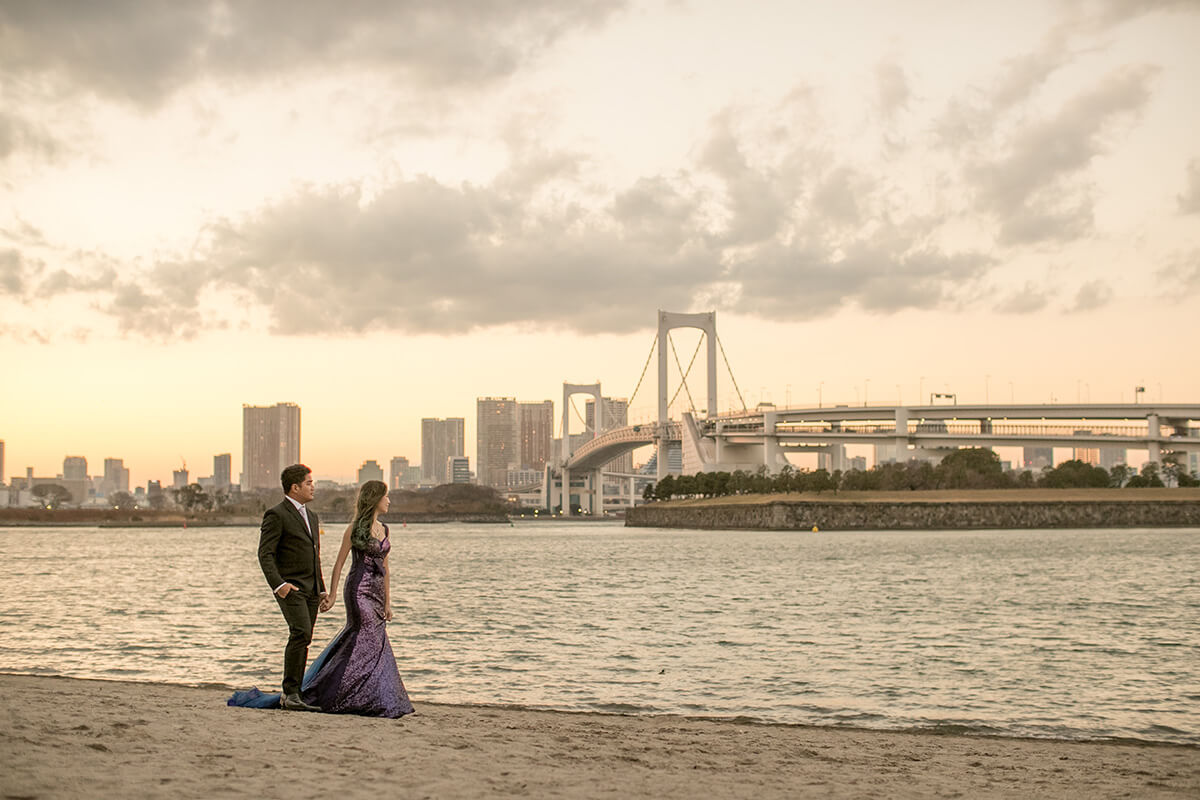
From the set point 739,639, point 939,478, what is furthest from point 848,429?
point 739,639

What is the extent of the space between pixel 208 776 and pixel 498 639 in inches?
426

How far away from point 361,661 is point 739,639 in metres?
9.25

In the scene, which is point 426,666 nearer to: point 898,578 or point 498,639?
point 498,639

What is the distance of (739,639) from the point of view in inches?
627

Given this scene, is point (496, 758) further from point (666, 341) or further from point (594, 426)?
point (594, 426)

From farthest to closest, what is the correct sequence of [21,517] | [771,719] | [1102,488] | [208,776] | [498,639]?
[21,517] → [1102,488] → [498,639] → [771,719] → [208,776]

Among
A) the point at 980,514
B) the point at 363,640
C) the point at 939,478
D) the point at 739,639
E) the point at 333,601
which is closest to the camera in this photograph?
the point at 333,601

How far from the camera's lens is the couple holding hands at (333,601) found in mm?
7062

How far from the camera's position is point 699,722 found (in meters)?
8.85

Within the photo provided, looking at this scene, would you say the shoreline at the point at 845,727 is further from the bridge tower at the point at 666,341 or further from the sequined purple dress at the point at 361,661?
the bridge tower at the point at 666,341

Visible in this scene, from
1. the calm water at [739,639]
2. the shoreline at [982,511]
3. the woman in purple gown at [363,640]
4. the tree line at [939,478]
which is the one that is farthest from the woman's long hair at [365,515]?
the tree line at [939,478]

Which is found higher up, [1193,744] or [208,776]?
[208,776]

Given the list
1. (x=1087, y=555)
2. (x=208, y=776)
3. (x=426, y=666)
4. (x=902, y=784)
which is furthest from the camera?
(x=1087, y=555)

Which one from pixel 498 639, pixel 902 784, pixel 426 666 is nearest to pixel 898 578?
pixel 498 639
